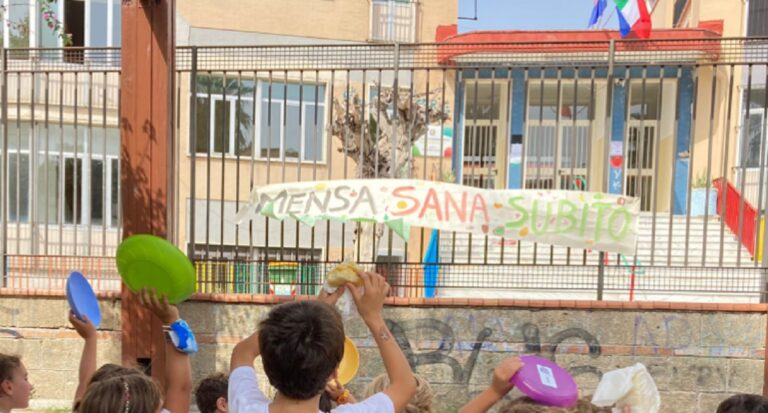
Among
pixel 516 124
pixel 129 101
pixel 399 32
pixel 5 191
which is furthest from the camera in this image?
pixel 399 32

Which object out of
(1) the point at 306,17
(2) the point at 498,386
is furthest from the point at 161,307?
(1) the point at 306,17

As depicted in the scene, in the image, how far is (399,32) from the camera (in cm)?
1582

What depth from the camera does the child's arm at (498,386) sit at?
1.99m

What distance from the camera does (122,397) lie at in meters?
1.87

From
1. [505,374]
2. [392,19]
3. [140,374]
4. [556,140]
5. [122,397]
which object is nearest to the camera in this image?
[122,397]

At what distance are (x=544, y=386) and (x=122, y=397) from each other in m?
1.30

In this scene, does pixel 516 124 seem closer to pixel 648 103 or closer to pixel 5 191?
pixel 648 103

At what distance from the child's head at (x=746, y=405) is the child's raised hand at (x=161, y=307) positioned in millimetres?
2131

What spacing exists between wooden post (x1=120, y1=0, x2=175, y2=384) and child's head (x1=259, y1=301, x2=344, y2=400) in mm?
3308

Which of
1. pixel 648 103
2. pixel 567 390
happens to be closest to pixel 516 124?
pixel 648 103

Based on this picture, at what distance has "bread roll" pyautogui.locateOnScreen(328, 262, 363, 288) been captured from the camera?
91.4 inches

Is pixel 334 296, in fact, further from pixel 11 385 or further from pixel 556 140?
pixel 556 140

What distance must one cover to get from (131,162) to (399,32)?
39.7 ft

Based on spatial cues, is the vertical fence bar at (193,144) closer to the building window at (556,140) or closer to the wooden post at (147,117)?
the wooden post at (147,117)
